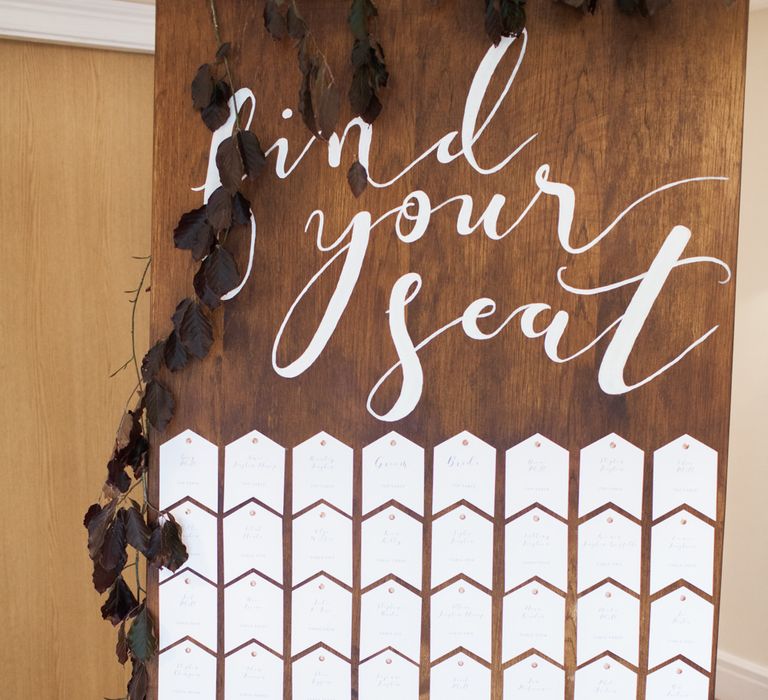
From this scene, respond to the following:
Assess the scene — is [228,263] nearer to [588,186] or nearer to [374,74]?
[374,74]

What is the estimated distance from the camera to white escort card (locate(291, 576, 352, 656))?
48.6 inches

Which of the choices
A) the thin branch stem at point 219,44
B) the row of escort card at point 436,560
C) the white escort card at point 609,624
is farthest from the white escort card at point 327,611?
the thin branch stem at point 219,44

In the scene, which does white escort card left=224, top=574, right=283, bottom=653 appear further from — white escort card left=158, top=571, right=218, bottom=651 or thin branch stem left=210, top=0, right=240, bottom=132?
thin branch stem left=210, top=0, right=240, bottom=132

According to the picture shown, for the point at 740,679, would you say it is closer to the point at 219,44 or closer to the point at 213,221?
the point at 213,221

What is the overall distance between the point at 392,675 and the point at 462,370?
0.56 meters

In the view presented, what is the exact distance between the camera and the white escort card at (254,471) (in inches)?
48.2

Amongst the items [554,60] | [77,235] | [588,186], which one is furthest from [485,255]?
[77,235]

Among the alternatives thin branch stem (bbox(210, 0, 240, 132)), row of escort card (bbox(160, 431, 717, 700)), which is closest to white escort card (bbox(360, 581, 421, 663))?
row of escort card (bbox(160, 431, 717, 700))

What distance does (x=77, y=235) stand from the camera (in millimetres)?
2100

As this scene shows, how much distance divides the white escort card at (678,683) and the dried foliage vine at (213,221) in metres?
0.86

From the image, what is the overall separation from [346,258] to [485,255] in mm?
242

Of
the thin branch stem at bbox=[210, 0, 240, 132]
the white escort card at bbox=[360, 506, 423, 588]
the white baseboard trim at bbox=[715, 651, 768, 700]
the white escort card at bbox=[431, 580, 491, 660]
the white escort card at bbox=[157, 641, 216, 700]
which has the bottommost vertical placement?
the white baseboard trim at bbox=[715, 651, 768, 700]

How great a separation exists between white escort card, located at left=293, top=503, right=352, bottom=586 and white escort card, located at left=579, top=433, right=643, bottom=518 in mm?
423

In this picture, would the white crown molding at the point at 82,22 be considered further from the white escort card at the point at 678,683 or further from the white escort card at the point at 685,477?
the white escort card at the point at 678,683
